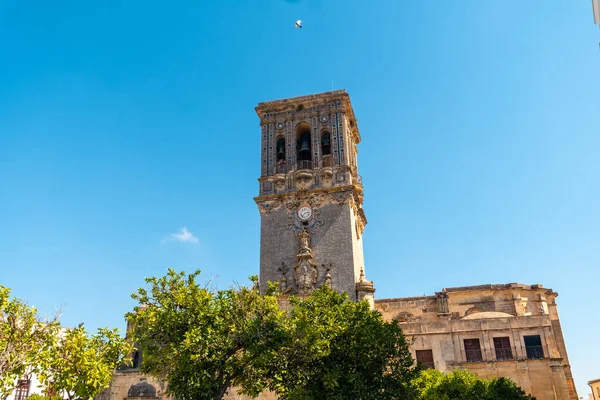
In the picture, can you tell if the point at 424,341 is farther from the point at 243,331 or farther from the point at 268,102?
the point at 268,102

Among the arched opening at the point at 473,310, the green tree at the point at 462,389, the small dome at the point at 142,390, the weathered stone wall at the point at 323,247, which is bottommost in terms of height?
the green tree at the point at 462,389

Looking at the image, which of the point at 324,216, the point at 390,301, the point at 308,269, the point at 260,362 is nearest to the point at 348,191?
the point at 324,216

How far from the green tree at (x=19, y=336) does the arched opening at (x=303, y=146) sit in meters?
21.7

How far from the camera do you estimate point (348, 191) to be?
112 ft

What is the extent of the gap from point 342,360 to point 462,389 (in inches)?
260

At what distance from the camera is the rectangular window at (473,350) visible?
99.7 ft

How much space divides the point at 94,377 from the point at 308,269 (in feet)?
56.6

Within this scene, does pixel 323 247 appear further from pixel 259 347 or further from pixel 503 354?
pixel 259 347

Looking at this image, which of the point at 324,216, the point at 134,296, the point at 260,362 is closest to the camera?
the point at 260,362

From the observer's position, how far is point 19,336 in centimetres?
1673

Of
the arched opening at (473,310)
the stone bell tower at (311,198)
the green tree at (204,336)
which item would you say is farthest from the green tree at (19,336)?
the arched opening at (473,310)

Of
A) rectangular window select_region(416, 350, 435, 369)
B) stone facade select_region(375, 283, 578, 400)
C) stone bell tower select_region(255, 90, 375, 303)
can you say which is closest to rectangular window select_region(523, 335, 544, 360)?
stone facade select_region(375, 283, 578, 400)

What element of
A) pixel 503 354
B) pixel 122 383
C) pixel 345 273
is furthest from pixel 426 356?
pixel 122 383

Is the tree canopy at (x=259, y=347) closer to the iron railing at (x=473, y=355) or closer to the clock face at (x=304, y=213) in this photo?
the iron railing at (x=473, y=355)
